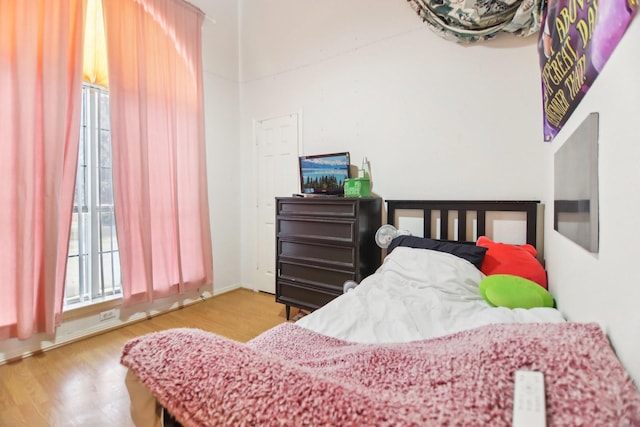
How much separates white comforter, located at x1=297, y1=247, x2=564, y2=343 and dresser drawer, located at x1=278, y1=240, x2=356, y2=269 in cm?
47

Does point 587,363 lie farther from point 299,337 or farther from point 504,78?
point 504,78

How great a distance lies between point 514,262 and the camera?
1.76 metres

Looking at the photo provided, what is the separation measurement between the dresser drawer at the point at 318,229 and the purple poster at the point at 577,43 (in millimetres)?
1475

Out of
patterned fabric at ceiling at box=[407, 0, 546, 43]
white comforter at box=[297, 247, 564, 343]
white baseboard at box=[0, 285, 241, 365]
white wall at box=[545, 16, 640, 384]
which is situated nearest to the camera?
white wall at box=[545, 16, 640, 384]

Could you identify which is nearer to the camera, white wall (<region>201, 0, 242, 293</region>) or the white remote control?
the white remote control

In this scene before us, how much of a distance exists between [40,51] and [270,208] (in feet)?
7.40

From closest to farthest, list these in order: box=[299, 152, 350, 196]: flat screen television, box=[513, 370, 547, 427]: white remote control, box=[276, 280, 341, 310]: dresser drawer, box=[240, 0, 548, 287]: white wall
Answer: box=[513, 370, 547, 427]: white remote control, box=[240, 0, 548, 287]: white wall, box=[276, 280, 341, 310]: dresser drawer, box=[299, 152, 350, 196]: flat screen television

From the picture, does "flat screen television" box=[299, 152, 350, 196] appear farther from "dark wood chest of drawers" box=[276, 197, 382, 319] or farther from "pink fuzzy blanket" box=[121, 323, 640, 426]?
"pink fuzzy blanket" box=[121, 323, 640, 426]

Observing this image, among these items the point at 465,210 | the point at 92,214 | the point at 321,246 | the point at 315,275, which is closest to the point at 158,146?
the point at 92,214

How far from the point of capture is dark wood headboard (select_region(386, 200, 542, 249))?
6.56 ft

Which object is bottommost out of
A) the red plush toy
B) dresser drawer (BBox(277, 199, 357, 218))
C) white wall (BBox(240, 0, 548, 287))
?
the red plush toy

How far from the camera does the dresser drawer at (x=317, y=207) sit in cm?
238

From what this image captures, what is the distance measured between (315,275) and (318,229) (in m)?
0.41

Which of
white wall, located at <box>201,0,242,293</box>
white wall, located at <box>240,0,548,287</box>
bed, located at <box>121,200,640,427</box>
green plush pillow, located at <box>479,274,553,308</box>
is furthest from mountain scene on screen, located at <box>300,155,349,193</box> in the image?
bed, located at <box>121,200,640,427</box>
